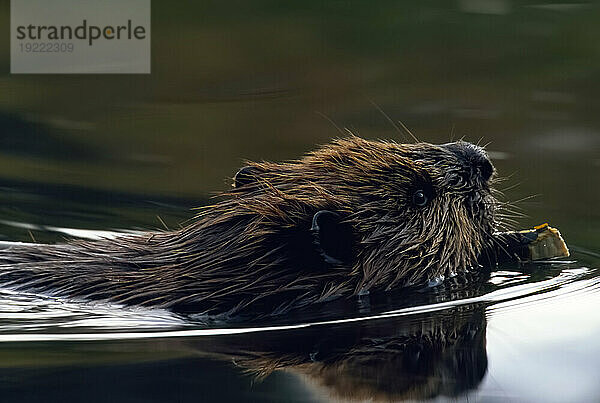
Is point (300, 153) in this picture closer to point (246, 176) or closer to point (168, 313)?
point (246, 176)

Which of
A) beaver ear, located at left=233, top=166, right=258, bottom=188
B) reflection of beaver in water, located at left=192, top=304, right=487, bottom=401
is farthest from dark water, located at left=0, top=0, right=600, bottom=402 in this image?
beaver ear, located at left=233, top=166, right=258, bottom=188

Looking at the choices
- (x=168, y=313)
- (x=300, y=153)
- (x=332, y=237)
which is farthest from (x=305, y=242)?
(x=300, y=153)

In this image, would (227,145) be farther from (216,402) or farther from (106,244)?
(216,402)

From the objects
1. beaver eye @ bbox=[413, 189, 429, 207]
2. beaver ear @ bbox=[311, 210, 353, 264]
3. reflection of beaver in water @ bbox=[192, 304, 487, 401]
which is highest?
beaver eye @ bbox=[413, 189, 429, 207]

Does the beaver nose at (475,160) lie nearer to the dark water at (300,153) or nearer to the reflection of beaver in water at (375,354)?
the dark water at (300,153)

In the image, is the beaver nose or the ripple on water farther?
the beaver nose

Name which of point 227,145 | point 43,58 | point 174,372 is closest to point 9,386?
point 174,372

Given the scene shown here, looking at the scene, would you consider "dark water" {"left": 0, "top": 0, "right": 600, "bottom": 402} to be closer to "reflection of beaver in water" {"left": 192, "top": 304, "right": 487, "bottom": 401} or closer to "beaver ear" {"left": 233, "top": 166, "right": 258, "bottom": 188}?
"reflection of beaver in water" {"left": 192, "top": 304, "right": 487, "bottom": 401}
